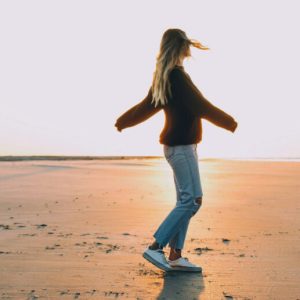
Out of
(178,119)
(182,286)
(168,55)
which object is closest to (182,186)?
(178,119)

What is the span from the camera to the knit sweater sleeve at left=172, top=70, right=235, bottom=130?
462cm

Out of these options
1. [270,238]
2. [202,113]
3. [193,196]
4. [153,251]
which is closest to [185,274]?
[153,251]

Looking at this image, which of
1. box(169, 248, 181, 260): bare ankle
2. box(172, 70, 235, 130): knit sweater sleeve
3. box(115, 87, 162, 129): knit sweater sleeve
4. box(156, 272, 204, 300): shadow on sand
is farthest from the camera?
box(169, 248, 181, 260): bare ankle

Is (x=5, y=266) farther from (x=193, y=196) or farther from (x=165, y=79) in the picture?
(x=165, y=79)

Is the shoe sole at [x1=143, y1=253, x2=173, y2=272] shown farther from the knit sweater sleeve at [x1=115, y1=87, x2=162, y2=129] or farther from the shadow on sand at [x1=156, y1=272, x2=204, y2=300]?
the knit sweater sleeve at [x1=115, y1=87, x2=162, y2=129]

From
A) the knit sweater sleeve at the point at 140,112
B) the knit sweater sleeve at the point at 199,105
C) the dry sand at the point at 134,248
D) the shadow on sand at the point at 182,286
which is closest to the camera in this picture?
the shadow on sand at the point at 182,286

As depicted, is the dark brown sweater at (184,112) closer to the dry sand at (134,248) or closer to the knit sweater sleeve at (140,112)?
the knit sweater sleeve at (140,112)

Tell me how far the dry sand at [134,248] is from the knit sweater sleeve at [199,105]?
1.31 meters

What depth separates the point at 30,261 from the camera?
5238 millimetres

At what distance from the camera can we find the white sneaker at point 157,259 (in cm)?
489

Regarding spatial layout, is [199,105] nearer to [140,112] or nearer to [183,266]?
[140,112]

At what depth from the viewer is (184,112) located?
471 cm

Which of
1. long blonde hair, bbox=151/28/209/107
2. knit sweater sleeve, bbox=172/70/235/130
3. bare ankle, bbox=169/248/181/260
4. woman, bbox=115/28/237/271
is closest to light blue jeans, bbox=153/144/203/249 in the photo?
woman, bbox=115/28/237/271

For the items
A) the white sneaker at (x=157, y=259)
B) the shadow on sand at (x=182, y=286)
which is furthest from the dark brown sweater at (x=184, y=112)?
the shadow on sand at (x=182, y=286)
